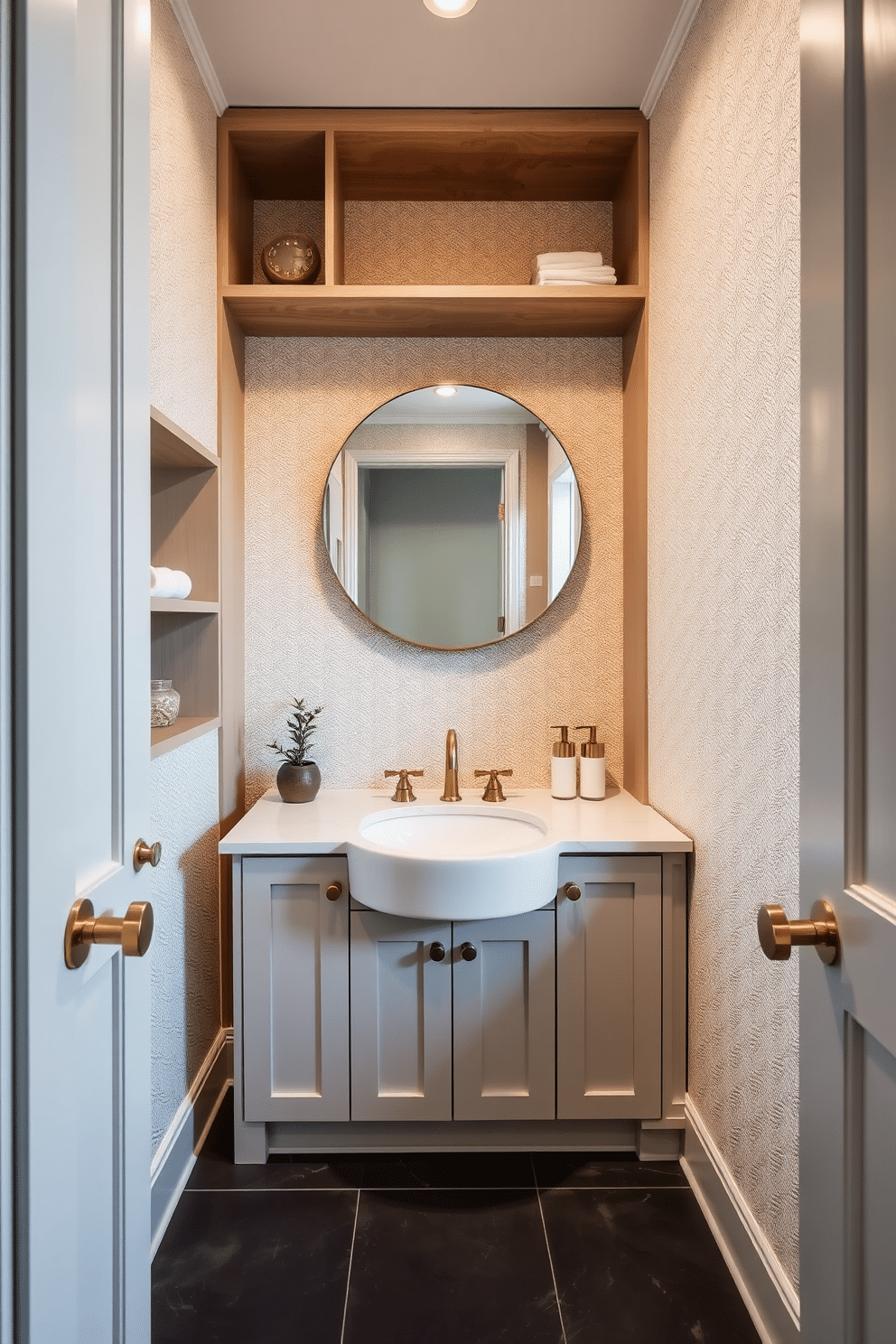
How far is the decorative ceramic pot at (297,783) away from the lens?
212 centimetres

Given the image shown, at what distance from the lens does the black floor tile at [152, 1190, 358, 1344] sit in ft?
4.50

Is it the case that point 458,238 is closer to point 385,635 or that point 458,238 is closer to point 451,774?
point 385,635

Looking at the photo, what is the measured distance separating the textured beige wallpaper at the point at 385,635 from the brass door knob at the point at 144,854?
1346 millimetres

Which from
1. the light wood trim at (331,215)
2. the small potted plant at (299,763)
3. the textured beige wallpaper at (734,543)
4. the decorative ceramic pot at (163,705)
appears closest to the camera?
the textured beige wallpaper at (734,543)

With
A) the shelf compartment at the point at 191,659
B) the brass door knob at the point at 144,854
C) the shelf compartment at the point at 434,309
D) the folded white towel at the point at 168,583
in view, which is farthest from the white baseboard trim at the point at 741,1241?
the shelf compartment at the point at 434,309

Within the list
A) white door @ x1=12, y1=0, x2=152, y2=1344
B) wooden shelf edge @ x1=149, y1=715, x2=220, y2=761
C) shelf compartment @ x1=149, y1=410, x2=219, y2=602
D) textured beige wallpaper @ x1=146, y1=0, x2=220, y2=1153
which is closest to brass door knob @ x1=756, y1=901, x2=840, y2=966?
white door @ x1=12, y1=0, x2=152, y2=1344

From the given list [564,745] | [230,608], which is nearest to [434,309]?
[230,608]

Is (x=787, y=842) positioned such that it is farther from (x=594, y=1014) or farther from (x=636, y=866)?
(x=594, y=1014)

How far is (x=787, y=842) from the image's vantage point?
4.23ft

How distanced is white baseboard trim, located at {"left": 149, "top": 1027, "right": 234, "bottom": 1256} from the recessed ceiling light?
94.1 inches

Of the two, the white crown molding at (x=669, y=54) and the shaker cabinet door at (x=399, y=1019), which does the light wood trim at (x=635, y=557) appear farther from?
the shaker cabinet door at (x=399, y=1019)

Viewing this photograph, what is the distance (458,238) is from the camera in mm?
2318

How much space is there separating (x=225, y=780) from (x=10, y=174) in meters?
1.61

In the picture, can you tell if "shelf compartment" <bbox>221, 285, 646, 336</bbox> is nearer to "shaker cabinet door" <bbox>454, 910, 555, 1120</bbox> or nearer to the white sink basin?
the white sink basin
